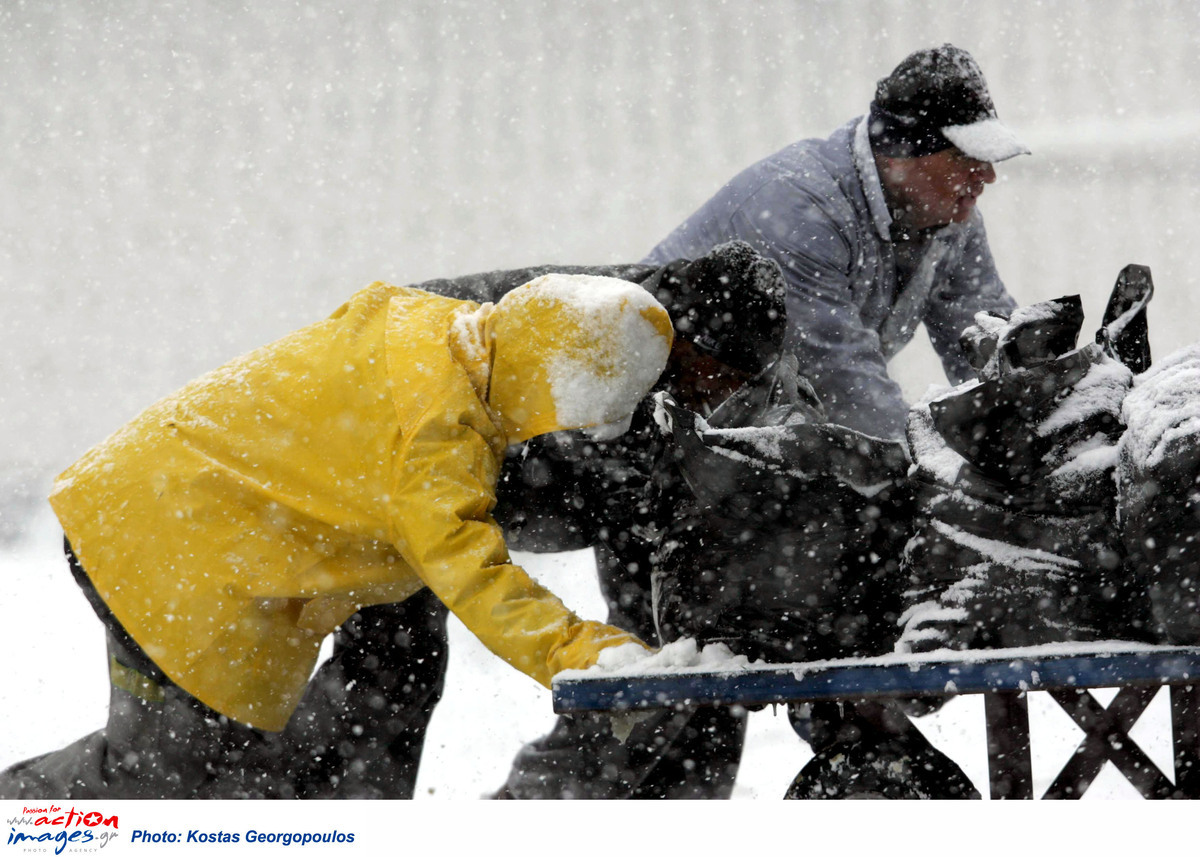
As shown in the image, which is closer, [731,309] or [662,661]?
[662,661]

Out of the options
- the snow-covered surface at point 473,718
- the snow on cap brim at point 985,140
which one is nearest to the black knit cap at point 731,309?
the snow on cap brim at point 985,140

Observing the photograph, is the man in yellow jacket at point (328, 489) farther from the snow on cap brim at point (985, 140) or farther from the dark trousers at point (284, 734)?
the snow on cap brim at point (985, 140)

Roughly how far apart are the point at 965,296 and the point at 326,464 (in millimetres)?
1532

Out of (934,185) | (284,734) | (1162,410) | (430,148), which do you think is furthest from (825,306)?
(430,148)

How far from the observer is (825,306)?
215 cm

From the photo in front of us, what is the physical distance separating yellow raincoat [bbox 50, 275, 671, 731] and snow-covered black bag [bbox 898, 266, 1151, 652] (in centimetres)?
40

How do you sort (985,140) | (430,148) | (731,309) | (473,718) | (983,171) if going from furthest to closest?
(430,148) → (473,718) → (983,171) → (985,140) → (731,309)

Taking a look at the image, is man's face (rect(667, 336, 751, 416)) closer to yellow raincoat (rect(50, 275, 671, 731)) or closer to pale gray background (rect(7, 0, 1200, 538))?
yellow raincoat (rect(50, 275, 671, 731))

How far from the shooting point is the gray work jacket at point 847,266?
6.81ft

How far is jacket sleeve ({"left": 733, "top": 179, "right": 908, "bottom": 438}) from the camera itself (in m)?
2.05

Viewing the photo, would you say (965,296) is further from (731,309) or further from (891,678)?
(891,678)
